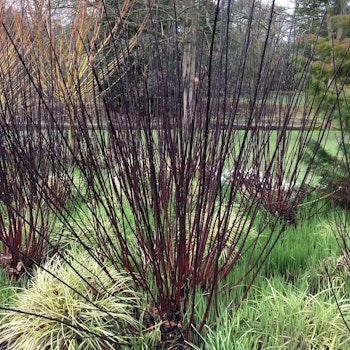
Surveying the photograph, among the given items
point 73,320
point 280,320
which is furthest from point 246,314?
point 73,320

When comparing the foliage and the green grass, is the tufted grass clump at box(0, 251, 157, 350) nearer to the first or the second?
the foliage

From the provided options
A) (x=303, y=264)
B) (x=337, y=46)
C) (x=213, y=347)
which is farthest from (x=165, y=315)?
(x=337, y=46)

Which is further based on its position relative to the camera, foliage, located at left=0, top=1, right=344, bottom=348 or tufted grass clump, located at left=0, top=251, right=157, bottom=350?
tufted grass clump, located at left=0, top=251, right=157, bottom=350

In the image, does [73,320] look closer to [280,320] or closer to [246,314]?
[246,314]

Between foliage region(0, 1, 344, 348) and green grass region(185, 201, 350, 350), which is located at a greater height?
foliage region(0, 1, 344, 348)

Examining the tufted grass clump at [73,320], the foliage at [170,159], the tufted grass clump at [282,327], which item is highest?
the foliage at [170,159]

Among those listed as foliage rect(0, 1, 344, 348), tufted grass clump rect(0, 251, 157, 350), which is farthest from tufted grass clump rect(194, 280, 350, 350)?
tufted grass clump rect(0, 251, 157, 350)

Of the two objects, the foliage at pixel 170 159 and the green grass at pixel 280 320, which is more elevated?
the foliage at pixel 170 159

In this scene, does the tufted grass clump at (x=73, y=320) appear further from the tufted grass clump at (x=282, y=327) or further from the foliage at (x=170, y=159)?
the tufted grass clump at (x=282, y=327)

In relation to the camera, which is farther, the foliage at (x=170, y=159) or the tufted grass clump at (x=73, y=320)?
the tufted grass clump at (x=73, y=320)

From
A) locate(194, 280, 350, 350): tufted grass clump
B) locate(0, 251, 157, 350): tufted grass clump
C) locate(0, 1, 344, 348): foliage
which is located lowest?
locate(0, 251, 157, 350): tufted grass clump

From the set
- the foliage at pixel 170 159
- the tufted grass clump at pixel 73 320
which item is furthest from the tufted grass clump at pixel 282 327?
the tufted grass clump at pixel 73 320

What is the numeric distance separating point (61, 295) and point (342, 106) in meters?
3.58

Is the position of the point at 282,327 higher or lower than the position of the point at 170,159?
lower
